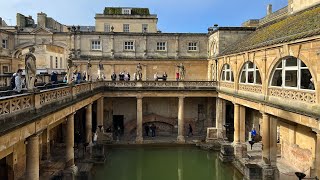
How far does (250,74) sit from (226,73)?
239 inches

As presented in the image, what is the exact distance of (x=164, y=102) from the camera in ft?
115

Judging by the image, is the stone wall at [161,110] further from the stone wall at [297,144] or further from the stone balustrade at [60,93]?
the stone wall at [297,144]

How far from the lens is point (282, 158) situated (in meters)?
23.7

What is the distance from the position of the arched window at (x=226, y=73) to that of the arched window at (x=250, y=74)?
9.60ft

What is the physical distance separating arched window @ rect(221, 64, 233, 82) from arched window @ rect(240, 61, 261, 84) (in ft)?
9.60

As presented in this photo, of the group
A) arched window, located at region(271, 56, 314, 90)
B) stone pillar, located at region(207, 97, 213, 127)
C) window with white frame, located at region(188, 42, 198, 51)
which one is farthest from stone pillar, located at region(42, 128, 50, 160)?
window with white frame, located at region(188, 42, 198, 51)

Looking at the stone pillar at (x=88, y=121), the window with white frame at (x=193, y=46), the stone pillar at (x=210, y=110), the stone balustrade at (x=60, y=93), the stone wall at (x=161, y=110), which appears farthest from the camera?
the window with white frame at (x=193, y=46)

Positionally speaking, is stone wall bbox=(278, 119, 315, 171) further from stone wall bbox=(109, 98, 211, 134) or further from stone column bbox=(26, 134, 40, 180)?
stone column bbox=(26, 134, 40, 180)

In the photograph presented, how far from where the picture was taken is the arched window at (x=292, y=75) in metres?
15.4

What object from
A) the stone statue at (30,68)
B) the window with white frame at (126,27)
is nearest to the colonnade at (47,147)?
the stone statue at (30,68)

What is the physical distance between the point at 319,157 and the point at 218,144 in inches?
590

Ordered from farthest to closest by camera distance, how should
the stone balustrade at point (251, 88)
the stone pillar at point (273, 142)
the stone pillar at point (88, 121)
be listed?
the stone pillar at point (88, 121), the stone balustrade at point (251, 88), the stone pillar at point (273, 142)

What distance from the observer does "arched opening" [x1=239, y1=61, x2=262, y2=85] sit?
21.5 metres

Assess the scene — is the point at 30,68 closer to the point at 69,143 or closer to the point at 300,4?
the point at 69,143
